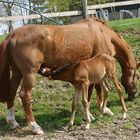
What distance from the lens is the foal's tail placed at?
266 inches

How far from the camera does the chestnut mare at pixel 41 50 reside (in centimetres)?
659

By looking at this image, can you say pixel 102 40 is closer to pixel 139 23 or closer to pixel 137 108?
pixel 137 108

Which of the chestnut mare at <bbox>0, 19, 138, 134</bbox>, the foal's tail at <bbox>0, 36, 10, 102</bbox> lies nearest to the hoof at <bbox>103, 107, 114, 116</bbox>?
the chestnut mare at <bbox>0, 19, 138, 134</bbox>

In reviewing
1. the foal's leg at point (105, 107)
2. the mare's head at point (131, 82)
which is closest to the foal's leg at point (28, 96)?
the foal's leg at point (105, 107)

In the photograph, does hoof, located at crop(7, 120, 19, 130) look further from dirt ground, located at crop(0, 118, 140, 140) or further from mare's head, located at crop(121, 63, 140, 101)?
mare's head, located at crop(121, 63, 140, 101)

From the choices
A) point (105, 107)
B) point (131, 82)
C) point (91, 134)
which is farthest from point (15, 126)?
point (131, 82)

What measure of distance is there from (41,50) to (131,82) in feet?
7.67

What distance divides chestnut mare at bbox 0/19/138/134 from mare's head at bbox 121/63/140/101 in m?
0.41

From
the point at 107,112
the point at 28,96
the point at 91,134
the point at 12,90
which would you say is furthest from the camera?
the point at 107,112

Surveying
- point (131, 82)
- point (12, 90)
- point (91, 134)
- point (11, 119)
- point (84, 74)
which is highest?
point (84, 74)

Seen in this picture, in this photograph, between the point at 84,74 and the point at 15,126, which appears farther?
the point at 15,126

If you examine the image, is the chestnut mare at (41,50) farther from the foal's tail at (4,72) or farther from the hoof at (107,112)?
the hoof at (107,112)

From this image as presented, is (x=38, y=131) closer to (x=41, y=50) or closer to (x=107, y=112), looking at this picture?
(x=41, y=50)

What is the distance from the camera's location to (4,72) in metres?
7.01
